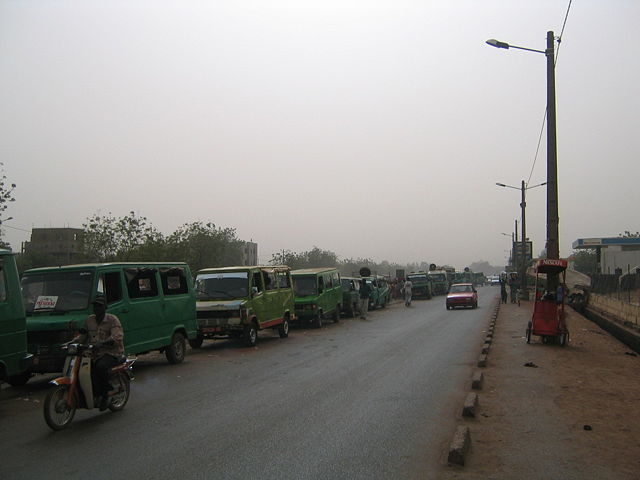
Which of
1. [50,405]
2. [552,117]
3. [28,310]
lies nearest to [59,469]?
[50,405]

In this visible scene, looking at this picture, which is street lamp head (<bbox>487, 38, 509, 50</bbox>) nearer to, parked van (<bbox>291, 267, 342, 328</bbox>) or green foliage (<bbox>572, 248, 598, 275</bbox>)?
parked van (<bbox>291, 267, 342, 328</bbox>)

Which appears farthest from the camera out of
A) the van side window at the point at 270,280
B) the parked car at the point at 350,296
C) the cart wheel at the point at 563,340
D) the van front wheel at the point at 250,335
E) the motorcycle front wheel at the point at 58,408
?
the parked car at the point at 350,296

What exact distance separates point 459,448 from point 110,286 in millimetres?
8353

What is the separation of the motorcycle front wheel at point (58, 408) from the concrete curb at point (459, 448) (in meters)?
4.83

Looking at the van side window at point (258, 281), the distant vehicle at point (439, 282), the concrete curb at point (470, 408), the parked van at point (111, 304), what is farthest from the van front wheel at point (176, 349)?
the distant vehicle at point (439, 282)

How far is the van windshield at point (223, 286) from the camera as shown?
17.8m

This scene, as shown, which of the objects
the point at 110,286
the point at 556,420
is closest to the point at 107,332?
the point at 110,286

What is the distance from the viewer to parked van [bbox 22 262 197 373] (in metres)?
11.0

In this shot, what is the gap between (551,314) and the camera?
16844mm

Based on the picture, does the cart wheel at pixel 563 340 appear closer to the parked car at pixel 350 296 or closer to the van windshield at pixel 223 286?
the van windshield at pixel 223 286

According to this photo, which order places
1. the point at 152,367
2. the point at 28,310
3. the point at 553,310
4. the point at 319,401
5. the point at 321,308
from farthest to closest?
the point at 321,308 → the point at 553,310 → the point at 152,367 → the point at 28,310 → the point at 319,401

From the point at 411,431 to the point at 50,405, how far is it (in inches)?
176

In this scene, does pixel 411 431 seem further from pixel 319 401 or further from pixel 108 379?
pixel 108 379

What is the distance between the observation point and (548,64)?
1711 centimetres
